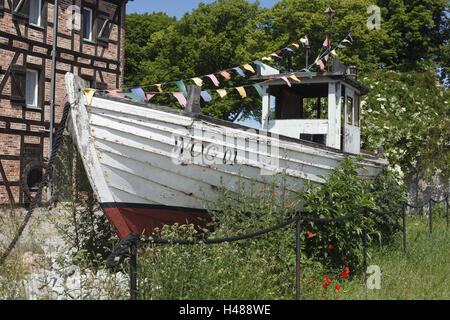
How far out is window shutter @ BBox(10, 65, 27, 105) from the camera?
46.6 feet

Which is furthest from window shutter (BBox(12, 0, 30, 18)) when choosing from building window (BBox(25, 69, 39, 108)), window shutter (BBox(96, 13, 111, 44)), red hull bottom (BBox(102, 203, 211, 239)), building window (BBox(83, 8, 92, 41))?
red hull bottom (BBox(102, 203, 211, 239))

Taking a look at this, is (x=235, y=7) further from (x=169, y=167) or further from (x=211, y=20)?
(x=169, y=167)

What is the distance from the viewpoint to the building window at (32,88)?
15.1 meters

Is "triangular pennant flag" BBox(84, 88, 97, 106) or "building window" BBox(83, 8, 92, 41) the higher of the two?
"building window" BBox(83, 8, 92, 41)

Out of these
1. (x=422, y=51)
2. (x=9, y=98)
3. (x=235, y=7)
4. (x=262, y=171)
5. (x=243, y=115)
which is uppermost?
(x=235, y=7)

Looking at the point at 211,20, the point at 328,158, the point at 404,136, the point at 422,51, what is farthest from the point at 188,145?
the point at 422,51

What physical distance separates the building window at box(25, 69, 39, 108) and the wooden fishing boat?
10412mm

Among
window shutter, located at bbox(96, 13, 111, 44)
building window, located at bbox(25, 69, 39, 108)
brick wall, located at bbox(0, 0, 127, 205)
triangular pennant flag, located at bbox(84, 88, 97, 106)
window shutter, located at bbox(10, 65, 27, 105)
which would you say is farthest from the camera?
window shutter, located at bbox(96, 13, 111, 44)

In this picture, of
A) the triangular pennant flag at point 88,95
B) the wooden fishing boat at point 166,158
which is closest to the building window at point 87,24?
the wooden fishing boat at point 166,158

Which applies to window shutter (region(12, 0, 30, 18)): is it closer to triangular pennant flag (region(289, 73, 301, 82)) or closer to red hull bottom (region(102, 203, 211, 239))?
triangular pennant flag (region(289, 73, 301, 82))

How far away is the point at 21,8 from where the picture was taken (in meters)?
14.5

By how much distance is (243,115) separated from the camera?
26891mm
